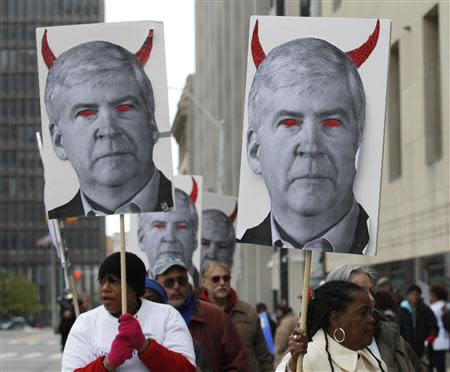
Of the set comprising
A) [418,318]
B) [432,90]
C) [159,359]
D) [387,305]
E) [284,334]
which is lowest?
[418,318]

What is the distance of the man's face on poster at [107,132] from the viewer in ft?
24.5

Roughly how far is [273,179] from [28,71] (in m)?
149

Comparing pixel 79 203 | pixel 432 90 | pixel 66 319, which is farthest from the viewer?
pixel 432 90

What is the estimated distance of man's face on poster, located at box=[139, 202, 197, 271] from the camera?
15859mm

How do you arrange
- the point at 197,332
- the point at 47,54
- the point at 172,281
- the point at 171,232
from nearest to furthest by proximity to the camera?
1. the point at 47,54
2. the point at 197,332
3. the point at 172,281
4. the point at 171,232

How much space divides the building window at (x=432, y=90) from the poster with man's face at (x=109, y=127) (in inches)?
713

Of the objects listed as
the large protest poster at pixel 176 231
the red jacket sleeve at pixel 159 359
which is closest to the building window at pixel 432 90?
the large protest poster at pixel 176 231

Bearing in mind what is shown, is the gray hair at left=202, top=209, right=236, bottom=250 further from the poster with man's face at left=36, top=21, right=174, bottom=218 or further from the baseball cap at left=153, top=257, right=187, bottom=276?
the poster with man's face at left=36, top=21, right=174, bottom=218

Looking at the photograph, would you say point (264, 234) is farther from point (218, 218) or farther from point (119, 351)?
point (218, 218)

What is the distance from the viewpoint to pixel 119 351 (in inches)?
234

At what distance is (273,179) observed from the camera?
6.70m

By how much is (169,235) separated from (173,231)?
0.55 ft

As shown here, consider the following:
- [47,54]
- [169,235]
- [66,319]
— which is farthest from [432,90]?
[47,54]

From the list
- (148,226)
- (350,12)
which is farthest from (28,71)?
(148,226)
